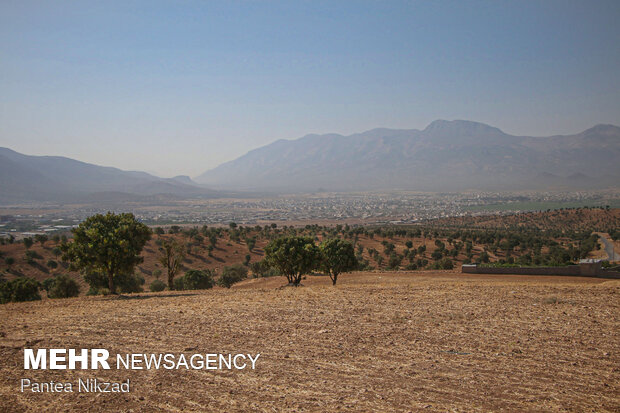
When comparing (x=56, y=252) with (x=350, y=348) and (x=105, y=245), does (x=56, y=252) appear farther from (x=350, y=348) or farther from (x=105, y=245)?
(x=350, y=348)

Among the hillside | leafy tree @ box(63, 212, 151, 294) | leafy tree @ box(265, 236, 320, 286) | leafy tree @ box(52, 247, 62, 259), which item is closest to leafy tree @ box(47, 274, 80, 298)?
the hillside

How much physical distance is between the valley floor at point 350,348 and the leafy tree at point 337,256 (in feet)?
25.7

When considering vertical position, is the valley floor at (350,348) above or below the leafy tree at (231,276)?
above

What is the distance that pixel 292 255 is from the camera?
953 inches

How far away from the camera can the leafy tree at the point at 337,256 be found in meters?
24.7

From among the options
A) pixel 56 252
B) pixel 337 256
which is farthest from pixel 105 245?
pixel 56 252

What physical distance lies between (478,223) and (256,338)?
3683 inches

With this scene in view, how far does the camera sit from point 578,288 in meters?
17.8

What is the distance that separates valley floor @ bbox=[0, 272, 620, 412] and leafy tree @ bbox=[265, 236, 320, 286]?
7.34 meters

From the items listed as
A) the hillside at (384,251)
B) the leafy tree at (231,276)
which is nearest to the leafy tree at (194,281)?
the leafy tree at (231,276)

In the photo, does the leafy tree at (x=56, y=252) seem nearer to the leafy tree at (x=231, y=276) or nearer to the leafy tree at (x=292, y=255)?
the leafy tree at (x=231, y=276)

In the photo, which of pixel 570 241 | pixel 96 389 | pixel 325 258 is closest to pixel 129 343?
pixel 96 389

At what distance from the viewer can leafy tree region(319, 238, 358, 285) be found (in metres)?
Answer: 24.7

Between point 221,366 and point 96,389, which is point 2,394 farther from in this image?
point 221,366
